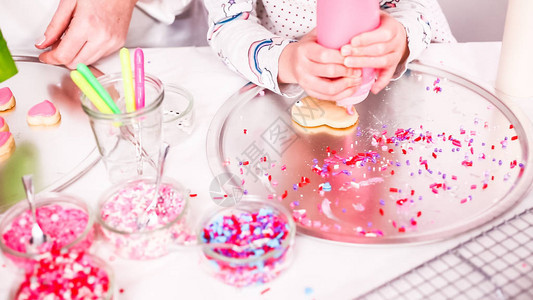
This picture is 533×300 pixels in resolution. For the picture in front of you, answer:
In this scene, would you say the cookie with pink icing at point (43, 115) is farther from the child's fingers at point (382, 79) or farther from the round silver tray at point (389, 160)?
the child's fingers at point (382, 79)

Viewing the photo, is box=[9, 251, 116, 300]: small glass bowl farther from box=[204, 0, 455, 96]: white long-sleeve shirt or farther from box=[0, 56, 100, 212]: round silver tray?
box=[204, 0, 455, 96]: white long-sleeve shirt

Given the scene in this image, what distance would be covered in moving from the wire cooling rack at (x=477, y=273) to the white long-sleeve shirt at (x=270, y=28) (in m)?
0.36

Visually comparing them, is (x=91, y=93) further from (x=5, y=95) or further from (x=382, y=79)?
(x=382, y=79)

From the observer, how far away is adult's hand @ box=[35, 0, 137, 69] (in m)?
0.92

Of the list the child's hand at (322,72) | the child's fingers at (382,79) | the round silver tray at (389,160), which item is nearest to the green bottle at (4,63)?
the round silver tray at (389,160)

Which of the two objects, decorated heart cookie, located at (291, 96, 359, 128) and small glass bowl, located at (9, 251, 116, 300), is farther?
decorated heart cookie, located at (291, 96, 359, 128)

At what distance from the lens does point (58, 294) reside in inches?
20.5

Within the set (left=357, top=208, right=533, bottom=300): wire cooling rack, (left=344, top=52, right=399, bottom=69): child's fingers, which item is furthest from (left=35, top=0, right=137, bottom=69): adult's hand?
(left=357, top=208, right=533, bottom=300): wire cooling rack

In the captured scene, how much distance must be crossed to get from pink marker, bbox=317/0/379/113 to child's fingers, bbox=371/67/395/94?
0.10 m

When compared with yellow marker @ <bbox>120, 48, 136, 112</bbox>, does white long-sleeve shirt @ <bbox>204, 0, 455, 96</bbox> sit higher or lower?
lower

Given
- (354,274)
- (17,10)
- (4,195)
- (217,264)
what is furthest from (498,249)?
(17,10)

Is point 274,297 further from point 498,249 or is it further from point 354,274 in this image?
point 498,249

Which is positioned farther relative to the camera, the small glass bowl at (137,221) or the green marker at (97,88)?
the green marker at (97,88)

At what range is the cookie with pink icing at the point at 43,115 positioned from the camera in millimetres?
812
